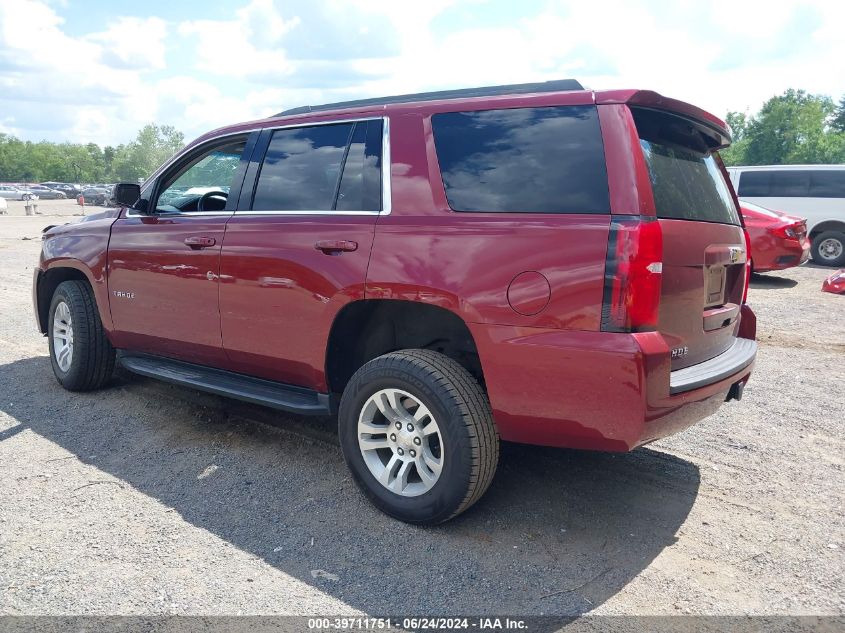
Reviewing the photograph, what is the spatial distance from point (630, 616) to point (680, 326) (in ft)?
3.97

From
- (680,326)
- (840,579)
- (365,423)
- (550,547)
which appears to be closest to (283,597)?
(365,423)

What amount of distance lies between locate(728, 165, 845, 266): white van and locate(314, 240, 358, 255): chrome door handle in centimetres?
Result: 1217

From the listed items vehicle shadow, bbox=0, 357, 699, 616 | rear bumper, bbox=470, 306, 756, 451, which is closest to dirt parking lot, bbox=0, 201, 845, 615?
vehicle shadow, bbox=0, 357, 699, 616

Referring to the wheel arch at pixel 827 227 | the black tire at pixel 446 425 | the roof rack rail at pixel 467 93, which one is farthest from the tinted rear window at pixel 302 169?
the wheel arch at pixel 827 227

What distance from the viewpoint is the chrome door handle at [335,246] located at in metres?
3.45

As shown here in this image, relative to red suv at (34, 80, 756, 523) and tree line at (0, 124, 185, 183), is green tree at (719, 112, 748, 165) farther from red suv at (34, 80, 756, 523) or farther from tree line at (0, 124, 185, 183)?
tree line at (0, 124, 185, 183)

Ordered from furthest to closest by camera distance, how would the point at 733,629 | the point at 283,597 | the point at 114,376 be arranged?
1. the point at 114,376
2. the point at 283,597
3. the point at 733,629

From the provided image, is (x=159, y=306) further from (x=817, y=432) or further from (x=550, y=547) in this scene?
(x=817, y=432)

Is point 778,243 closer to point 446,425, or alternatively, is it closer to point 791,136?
point 446,425

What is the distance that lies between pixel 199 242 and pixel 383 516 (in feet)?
6.57

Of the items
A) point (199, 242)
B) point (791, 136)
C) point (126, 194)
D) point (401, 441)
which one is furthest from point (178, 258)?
point (791, 136)

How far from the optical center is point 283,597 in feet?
8.94

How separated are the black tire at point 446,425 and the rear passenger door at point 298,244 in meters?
0.45

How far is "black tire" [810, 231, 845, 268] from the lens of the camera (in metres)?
13.9
